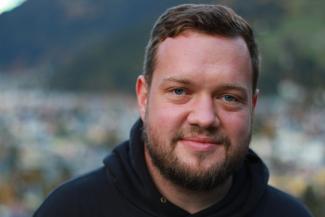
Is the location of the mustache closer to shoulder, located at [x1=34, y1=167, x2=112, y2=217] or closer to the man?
the man

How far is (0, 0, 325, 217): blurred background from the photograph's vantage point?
26.4 metres

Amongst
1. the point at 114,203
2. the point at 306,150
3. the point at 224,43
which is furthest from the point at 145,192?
the point at 306,150

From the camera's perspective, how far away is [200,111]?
108 centimetres

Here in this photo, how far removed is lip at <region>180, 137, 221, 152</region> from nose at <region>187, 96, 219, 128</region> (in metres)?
0.03

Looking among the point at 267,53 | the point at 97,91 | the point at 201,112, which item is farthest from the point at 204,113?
the point at 97,91

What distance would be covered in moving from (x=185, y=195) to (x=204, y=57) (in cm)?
25

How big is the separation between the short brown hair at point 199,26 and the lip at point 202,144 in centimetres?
15

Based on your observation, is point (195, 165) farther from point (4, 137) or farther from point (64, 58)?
point (64, 58)

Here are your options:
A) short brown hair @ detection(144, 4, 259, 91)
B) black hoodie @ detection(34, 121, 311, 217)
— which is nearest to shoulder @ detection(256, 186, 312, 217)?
black hoodie @ detection(34, 121, 311, 217)

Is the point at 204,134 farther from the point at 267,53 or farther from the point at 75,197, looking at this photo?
the point at 267,53

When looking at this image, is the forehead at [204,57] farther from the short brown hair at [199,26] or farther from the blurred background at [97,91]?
the blurred background at [97,91]

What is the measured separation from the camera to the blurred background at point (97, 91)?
26370mm

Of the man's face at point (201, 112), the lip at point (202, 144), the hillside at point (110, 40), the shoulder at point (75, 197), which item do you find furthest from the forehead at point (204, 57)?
the hillside at point (110, 40)

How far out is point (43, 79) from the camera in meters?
64.1
